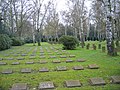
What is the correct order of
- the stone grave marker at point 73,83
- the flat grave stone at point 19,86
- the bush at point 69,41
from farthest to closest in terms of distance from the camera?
1. the bush at point 69,41
2. the stone grave marker at point 73,83
3. the flat grave stone at point 19,86

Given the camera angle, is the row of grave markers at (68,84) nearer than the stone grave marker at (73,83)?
Yes

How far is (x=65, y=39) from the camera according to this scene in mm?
19641

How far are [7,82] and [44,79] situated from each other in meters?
1.14

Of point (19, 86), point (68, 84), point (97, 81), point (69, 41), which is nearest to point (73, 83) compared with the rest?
point (68, 84)

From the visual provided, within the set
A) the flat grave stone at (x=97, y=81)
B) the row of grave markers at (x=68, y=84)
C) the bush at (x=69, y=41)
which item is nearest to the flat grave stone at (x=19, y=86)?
the row of grave markers at (x=68, y=84)

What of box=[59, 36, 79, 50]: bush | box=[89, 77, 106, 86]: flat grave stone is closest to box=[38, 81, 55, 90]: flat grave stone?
box=[89, 77, 106, 86]: flat grave stone

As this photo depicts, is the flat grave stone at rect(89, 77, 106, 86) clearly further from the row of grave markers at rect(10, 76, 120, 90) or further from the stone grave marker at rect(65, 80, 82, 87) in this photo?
the stone grave marker at rect(65, 80, 82, 87)

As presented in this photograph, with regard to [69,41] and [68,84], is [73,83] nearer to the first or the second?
[68,84]

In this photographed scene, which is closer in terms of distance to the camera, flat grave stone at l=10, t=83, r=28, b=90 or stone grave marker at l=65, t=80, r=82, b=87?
flat grave stone at l=10, t=83, r=28, b=90

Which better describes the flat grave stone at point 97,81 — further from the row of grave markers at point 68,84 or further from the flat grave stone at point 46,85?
the flat grave stone at point 46,85

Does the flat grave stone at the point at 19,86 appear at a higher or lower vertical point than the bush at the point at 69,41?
lower

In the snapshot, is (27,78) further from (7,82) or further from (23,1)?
(23,1)

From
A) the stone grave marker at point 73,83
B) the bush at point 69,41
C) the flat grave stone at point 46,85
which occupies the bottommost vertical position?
the flat grave stone at point 46,85

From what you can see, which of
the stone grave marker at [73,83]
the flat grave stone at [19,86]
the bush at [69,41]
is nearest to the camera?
the flat grave stone at [19,86]
